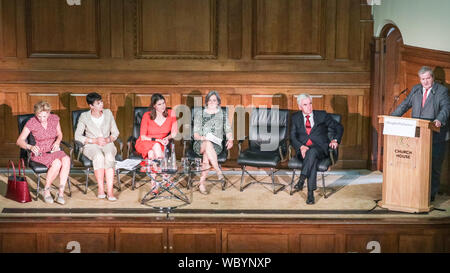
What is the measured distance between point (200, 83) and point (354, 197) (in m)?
2.53

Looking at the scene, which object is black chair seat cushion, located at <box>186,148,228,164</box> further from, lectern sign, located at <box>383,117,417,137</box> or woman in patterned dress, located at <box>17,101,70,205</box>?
lectern sign, located at <box>383,117,417,137</box>

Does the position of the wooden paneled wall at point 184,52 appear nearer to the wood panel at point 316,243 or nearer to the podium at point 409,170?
the podium at point 409,170

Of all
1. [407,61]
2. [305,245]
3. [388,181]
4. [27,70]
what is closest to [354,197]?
[388,181]

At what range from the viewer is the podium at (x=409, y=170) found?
670 cm

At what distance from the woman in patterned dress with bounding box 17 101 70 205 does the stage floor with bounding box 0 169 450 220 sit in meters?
0.22

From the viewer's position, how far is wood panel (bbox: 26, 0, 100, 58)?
864 centimetres

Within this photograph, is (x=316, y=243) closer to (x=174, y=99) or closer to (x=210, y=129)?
(x=210, y=129)

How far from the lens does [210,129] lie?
7883mm

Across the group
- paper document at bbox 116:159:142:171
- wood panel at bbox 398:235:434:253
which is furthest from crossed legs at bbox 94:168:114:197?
wood panel at bbox 398:235:434:253

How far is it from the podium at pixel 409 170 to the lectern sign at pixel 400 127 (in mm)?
30

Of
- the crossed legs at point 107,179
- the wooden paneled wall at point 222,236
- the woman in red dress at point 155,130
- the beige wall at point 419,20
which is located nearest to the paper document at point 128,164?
the crossed legs at point 107,179

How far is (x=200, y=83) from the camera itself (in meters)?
8.76

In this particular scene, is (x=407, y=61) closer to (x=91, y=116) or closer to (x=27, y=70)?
(x=91, y=116)

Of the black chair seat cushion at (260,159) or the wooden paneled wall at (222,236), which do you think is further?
the black chair seat cushion at (260,159)
